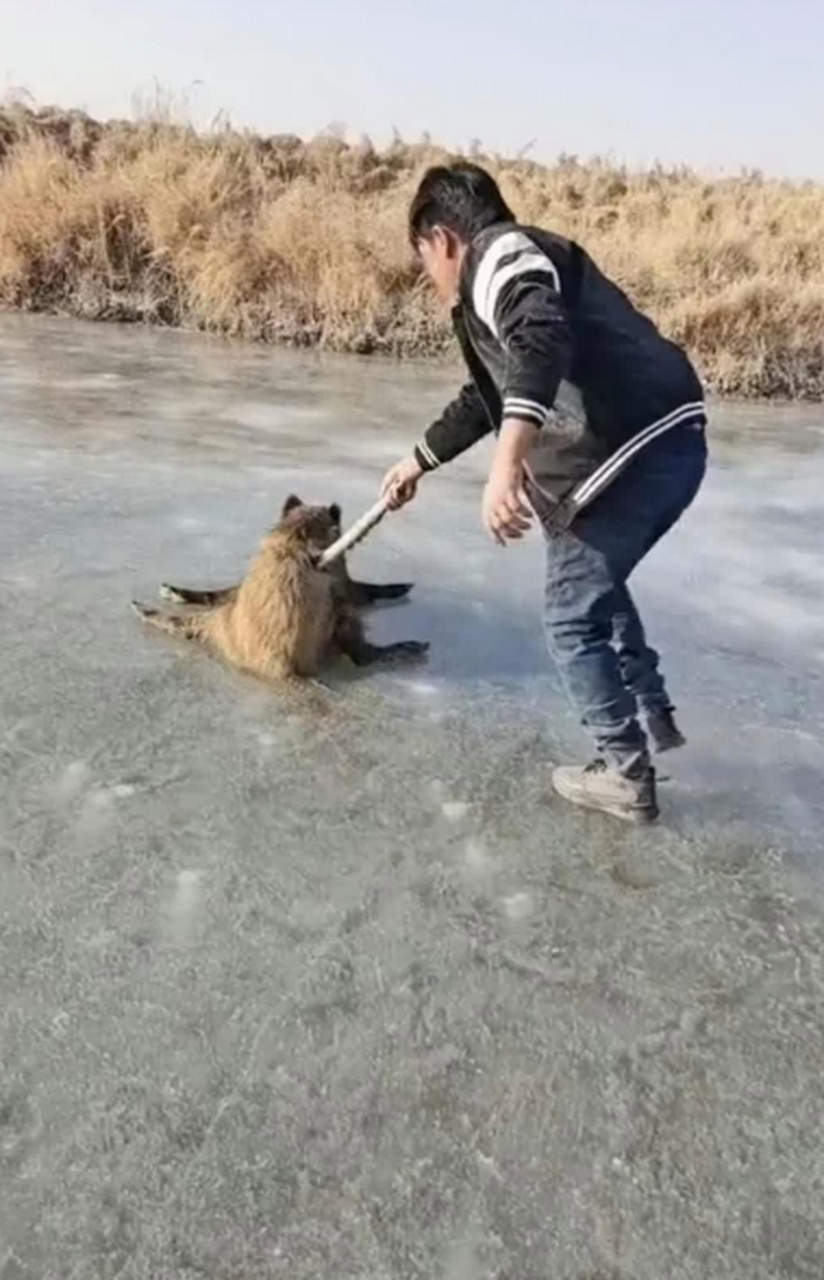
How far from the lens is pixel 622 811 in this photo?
3283 mm

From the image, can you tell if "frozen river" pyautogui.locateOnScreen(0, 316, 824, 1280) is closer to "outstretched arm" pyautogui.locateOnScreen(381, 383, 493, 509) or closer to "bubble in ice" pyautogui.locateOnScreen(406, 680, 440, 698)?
"bubble in ice" pyautogui.locateOnScreen(406, 680, 440, 698)

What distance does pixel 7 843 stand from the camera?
297cm

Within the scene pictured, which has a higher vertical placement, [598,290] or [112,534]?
[598,290]

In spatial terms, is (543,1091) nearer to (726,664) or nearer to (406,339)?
(726,664)

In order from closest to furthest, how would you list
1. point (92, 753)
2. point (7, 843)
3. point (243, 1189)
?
1. point (243, 1189)
2. point (7, 843)
3. point (92, 753)

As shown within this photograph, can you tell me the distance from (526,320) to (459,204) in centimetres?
40

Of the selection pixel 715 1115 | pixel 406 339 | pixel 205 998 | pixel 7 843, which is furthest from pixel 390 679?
pixel 406 339

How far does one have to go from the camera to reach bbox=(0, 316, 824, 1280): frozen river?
199cm

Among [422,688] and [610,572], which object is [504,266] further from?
[422,688]

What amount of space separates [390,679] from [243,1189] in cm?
232

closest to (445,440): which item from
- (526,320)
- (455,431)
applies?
(455,431)

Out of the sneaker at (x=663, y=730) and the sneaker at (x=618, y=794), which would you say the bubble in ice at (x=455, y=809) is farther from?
the sneaker at (x=663, y=730)

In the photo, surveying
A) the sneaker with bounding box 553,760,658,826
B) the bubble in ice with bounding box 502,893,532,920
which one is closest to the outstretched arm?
the sneaker with bounding box 553,760,658,826

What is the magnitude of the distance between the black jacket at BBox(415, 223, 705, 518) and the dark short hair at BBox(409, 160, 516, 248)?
2.1 inches
